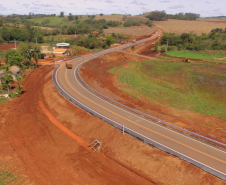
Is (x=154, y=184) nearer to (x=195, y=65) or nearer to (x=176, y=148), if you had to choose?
(x=176, y=148)

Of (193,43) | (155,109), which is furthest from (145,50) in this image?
(155,109)

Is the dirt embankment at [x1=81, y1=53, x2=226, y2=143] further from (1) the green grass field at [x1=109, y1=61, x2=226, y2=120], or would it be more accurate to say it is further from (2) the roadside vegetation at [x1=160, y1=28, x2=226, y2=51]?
(2) the roadside vegetation at [x1=160, y1=28, x2=226, y2=51]

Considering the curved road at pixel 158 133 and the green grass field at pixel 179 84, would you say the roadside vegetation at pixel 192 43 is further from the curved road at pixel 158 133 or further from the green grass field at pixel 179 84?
the curved road at pixel 158 133

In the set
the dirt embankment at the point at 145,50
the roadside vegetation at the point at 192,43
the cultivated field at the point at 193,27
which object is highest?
the cultivated field at the point at 193,27

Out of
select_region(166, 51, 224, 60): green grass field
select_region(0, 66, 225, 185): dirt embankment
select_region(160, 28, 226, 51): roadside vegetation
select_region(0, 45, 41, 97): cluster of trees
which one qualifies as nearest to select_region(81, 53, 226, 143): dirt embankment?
select_region(0, 66, 225, 185): dirt embankment

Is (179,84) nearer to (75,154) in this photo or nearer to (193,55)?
(75,154)

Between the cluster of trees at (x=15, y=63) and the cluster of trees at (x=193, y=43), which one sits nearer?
the cluster of trees at (x=15, y=63)

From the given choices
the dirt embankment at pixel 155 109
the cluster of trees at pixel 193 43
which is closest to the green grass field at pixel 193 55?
the cluster of trees at pixel 193 43
